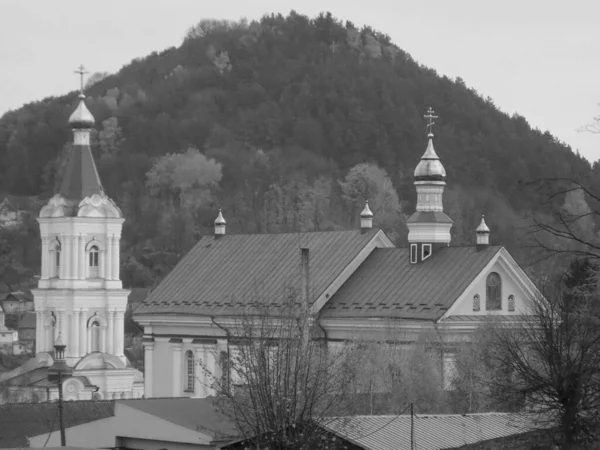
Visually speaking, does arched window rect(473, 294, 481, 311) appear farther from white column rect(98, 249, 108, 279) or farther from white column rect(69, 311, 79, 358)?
white column rect(98, 249, 108, 279)

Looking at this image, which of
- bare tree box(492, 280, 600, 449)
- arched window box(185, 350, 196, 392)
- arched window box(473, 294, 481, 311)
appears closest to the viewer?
bare tree box(492, 280, 600, 449)

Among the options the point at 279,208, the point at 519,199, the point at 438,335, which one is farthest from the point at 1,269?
the point at 438,335

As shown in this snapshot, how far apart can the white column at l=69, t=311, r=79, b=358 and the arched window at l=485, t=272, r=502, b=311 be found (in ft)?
125

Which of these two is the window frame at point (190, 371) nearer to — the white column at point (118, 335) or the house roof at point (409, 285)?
the house roof at point (409, 285)

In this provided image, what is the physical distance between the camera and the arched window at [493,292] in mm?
59500

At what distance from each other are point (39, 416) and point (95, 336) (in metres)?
35.5

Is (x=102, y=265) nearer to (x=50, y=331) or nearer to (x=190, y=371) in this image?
(x=50, y=331)

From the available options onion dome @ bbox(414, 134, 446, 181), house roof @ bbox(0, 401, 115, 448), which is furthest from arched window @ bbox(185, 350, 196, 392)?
onion dome @ bbox(414, 134, 446, 181)

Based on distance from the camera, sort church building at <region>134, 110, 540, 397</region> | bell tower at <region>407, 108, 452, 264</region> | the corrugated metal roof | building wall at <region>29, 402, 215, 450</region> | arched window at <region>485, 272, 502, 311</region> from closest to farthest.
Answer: the corrugated metal roof
building wall at <region>29, 402, 215, 450</region>
church building at <region>134, 110, 540, 397</region>
arched window at <region>485, 272, 502, 311</region>
bell tower at <region>407, 108, 452, 264</region>

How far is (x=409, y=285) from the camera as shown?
59844 millimetres

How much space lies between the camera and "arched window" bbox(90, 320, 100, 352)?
96.1 metres

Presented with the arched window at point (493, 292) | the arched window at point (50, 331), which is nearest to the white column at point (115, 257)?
the arched window at point (50, 331)

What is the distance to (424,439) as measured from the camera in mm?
38938

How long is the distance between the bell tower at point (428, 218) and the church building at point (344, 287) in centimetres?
3
